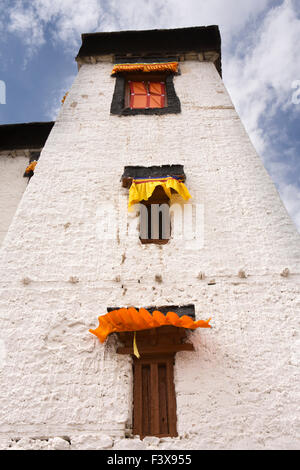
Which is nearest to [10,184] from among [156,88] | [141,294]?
[156,88]

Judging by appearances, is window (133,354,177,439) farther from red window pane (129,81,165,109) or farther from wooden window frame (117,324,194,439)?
red window pane (129,81,165,109)

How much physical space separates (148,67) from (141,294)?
20.5ft

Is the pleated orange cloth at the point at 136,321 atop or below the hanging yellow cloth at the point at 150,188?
below

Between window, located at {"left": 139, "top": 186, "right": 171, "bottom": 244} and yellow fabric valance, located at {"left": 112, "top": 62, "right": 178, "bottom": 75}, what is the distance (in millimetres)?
4327

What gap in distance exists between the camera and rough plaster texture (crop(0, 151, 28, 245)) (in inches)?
290

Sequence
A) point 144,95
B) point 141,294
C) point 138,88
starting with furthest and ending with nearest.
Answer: point 138,88, point 144,95, point 141,294

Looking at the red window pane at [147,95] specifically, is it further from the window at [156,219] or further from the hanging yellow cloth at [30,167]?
the window at [156,219]

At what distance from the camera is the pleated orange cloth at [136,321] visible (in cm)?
372

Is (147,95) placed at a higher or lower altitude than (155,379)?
higher

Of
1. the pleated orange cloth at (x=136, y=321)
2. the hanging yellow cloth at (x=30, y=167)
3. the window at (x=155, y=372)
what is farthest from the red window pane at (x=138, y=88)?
the pleated orange cloth at (x=136, y=321)

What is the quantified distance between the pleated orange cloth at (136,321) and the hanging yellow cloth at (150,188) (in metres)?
2.03

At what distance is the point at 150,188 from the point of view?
18.0 feet

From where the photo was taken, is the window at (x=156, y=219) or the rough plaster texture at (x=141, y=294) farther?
the window at (x=156, y=219)

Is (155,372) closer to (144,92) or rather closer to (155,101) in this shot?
(155,101)
